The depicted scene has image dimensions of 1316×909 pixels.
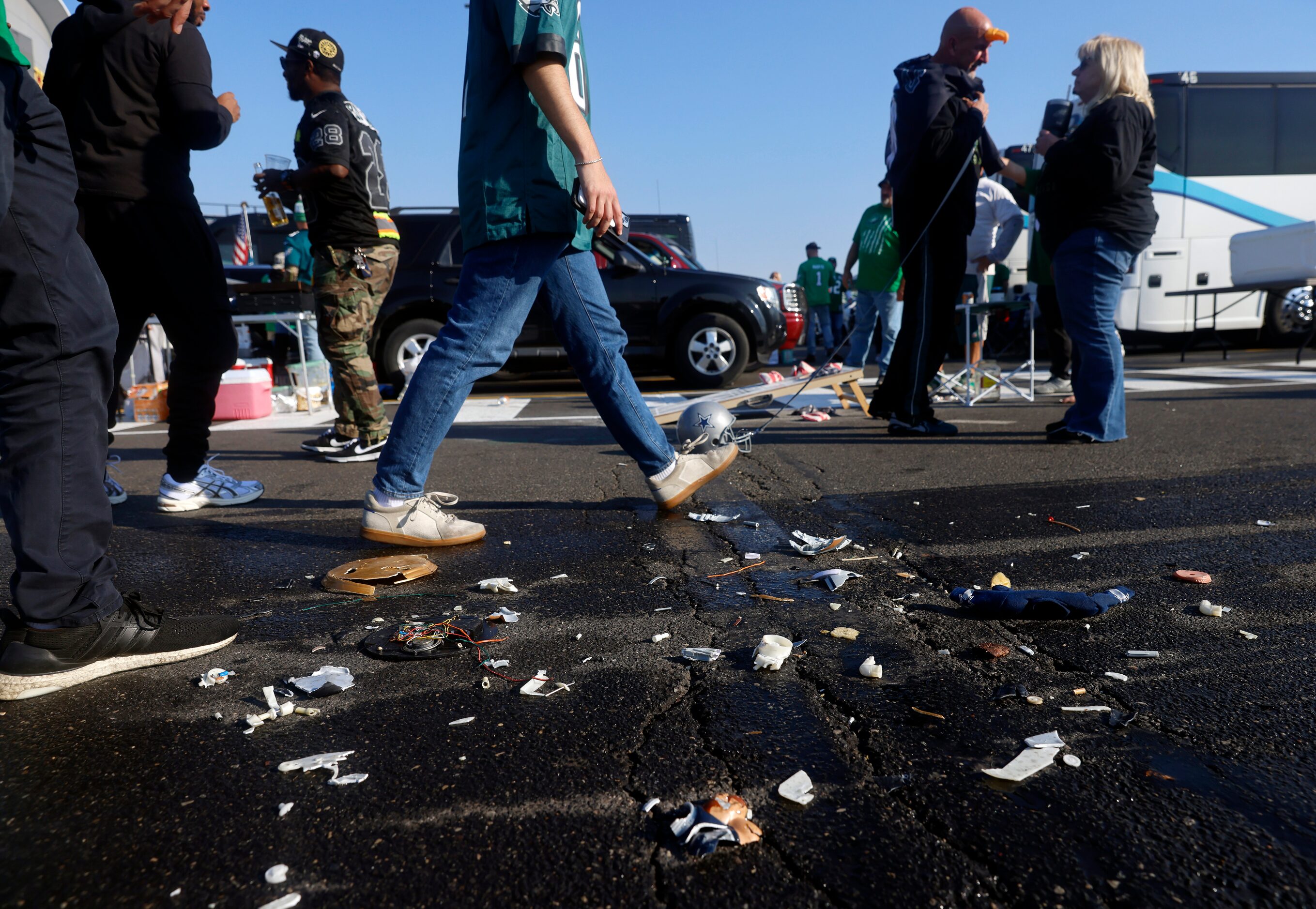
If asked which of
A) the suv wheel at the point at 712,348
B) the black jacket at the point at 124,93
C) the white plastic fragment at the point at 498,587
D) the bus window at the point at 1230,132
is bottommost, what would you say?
the white plastic fragment at the point at 498,587

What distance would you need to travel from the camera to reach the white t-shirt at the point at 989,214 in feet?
26.8

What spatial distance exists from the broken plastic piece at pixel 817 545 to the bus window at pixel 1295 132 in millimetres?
14243

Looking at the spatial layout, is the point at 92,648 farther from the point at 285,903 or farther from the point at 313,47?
the point at 313,47

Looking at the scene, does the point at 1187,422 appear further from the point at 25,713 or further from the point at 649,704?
the point at 25,713

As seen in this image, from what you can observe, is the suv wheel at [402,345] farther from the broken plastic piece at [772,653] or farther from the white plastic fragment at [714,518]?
the broken plastic piece at [772,653]

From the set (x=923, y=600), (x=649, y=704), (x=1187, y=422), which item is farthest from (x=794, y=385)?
(x=649, y=704)

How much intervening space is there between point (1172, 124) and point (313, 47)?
41.9 ft

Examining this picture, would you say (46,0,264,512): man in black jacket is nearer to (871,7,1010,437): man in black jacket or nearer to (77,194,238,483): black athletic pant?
(77,194,238,483): black athletic pant

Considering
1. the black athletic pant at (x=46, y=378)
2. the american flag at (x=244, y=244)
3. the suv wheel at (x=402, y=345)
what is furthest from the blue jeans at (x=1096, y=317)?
the american flag at (x=244, y=244)

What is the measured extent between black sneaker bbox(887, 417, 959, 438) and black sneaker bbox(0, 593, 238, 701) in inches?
162

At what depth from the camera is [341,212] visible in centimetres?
475

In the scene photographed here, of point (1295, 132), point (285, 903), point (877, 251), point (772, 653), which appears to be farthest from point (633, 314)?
point (1295, 132)

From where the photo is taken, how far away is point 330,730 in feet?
5.50

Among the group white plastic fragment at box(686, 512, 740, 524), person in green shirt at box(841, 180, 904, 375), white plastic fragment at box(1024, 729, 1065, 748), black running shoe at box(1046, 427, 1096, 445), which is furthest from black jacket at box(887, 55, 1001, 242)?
white plastic fragment at box(1024, 729, 1065, 748)
